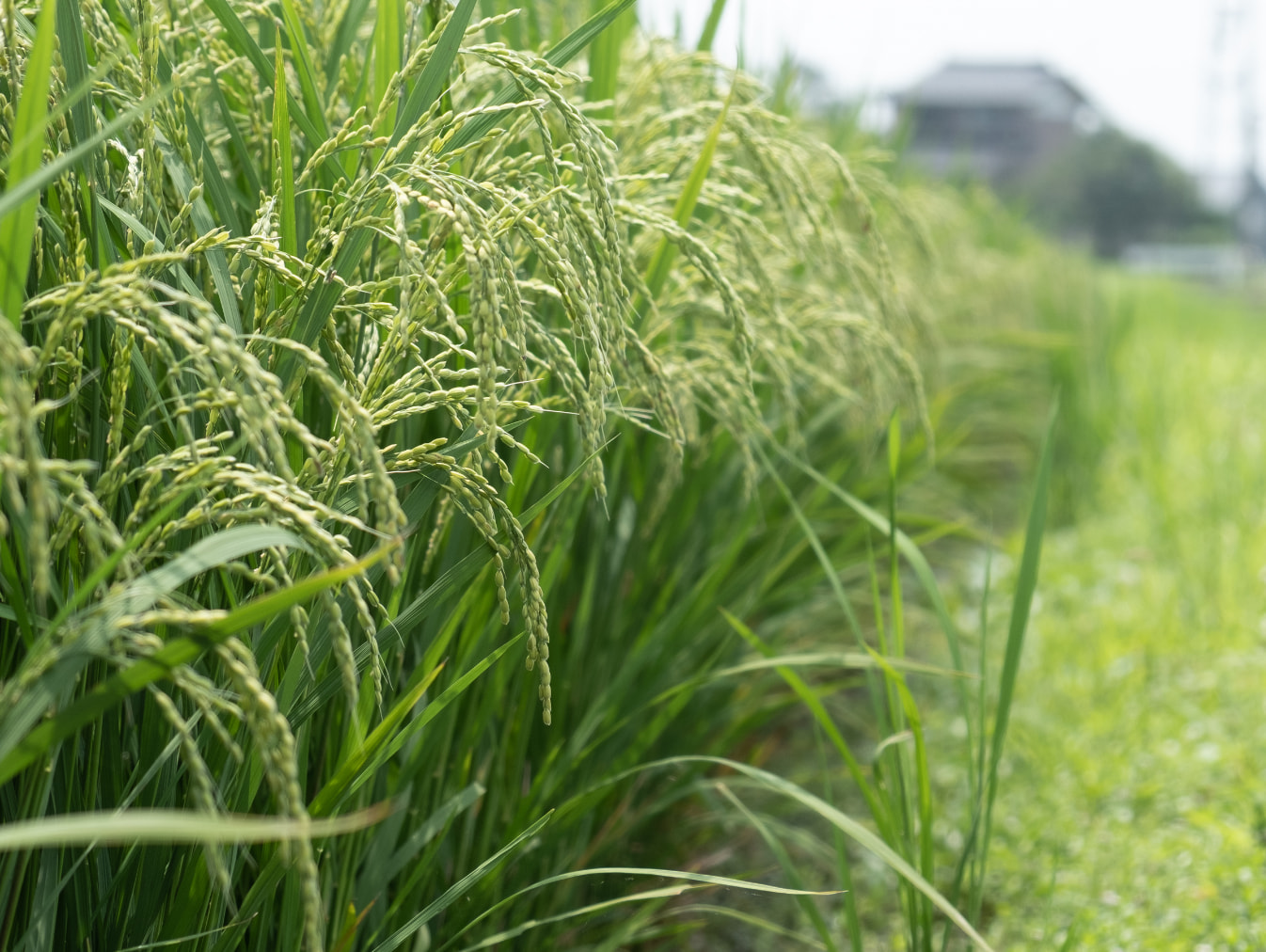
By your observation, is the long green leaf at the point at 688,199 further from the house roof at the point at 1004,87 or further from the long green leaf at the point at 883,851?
the house roof at the point at 1004,87

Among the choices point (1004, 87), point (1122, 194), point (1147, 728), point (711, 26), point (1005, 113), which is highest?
point (1004, 87)

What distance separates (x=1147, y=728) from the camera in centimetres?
245

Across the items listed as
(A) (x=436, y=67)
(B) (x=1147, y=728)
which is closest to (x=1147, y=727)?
(B) (x=1147, y=728)

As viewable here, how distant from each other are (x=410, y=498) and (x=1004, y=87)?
2406 inches

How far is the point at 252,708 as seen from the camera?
21.4 inches

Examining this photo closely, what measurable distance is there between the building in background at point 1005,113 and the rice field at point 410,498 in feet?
166

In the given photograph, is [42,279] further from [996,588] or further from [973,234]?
[973,234]

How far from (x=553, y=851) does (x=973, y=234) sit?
180 inches

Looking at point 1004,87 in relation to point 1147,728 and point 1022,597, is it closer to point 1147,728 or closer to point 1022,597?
point 1147,728

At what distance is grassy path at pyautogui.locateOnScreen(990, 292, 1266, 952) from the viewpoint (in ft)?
5.84

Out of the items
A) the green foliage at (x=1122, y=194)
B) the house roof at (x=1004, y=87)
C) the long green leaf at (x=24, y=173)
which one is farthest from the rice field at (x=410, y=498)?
the house roof at (x=1004, y=87)

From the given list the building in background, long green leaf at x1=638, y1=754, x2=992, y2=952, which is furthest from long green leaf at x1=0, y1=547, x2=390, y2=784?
the building in background

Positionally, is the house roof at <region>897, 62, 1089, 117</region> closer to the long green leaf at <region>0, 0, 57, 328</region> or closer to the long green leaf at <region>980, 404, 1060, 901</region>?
the long green leaf at <region>980, 404, 1060, 901</region>

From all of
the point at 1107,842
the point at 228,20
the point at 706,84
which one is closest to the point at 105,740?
the point at 228,20
